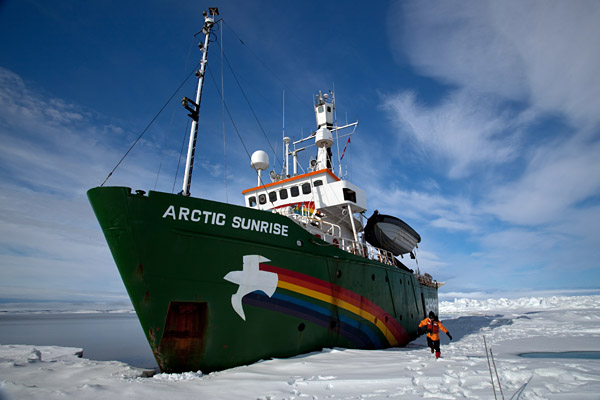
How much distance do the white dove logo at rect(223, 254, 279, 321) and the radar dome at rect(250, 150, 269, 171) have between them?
613cm

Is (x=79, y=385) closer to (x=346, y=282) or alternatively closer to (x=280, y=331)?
(x=280, y=331)

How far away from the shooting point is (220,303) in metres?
6.42

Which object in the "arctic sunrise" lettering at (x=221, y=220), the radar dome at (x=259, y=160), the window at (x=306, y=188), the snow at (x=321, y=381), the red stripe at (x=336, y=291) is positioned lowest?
the snow at (x=321, y=381)

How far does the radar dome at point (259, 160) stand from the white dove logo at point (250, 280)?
6125mm

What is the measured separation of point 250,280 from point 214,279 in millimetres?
792

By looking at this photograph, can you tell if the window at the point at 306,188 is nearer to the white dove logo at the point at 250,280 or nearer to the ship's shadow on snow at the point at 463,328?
the white dove logo at the point at 250,280

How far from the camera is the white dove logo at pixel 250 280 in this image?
Result: 657cm

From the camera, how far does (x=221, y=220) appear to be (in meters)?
6.68

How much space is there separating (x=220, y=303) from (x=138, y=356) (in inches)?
247

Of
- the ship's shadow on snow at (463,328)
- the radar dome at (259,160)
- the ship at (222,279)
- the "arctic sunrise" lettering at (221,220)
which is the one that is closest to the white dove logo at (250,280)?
the ship at (222,279)

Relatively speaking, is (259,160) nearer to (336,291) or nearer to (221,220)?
(221,220)

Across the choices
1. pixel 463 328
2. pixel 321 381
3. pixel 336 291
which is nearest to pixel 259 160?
pixel 336 291

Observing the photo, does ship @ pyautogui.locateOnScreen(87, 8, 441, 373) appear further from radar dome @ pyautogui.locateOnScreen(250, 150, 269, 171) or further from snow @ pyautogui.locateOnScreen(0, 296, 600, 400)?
radar dome @ pyautogui.locateOnScreen(250, 150, 269, 171)

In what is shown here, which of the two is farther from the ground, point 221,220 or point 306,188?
point 306,188
